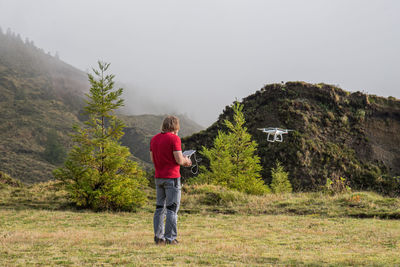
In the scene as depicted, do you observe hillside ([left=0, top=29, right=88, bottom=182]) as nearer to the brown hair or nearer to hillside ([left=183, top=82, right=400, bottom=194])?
hillside ([left=183, top=82, right=400, bottom=194])

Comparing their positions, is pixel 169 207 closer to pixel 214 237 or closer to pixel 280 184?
pixel 214 237

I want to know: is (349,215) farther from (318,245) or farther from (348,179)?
(348,179)

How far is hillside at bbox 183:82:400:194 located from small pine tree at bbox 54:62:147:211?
16777 millimetres

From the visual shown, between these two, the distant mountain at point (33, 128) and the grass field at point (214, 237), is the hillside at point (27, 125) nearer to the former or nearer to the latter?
the distant mountain at point (33, 128)

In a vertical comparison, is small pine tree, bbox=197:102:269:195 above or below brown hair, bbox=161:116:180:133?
below

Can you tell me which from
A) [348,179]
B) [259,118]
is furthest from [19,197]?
[348,179]

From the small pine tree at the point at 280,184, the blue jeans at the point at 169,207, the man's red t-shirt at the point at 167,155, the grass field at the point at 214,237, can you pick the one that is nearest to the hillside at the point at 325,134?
the small pine tree at the point at 280,184

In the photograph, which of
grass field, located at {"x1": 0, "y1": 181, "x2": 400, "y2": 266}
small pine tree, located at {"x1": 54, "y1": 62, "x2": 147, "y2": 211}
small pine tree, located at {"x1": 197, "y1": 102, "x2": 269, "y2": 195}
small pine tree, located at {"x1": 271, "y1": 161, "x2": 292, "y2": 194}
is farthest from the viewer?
small pine tree, located at {"x1": 271, "y1": 161, "x2": 292, "y2": 194}

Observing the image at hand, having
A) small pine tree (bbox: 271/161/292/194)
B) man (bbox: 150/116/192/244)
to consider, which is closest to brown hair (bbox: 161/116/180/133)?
man (bbox: 150/116/192/244)

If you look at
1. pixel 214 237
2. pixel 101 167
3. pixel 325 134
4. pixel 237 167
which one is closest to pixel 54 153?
pixel 325 134

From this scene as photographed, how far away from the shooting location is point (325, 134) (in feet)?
100

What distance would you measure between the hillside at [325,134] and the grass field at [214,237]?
14651 mm

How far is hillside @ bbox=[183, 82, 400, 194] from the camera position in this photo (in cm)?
2809

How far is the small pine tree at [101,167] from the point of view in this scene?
41.7ft
